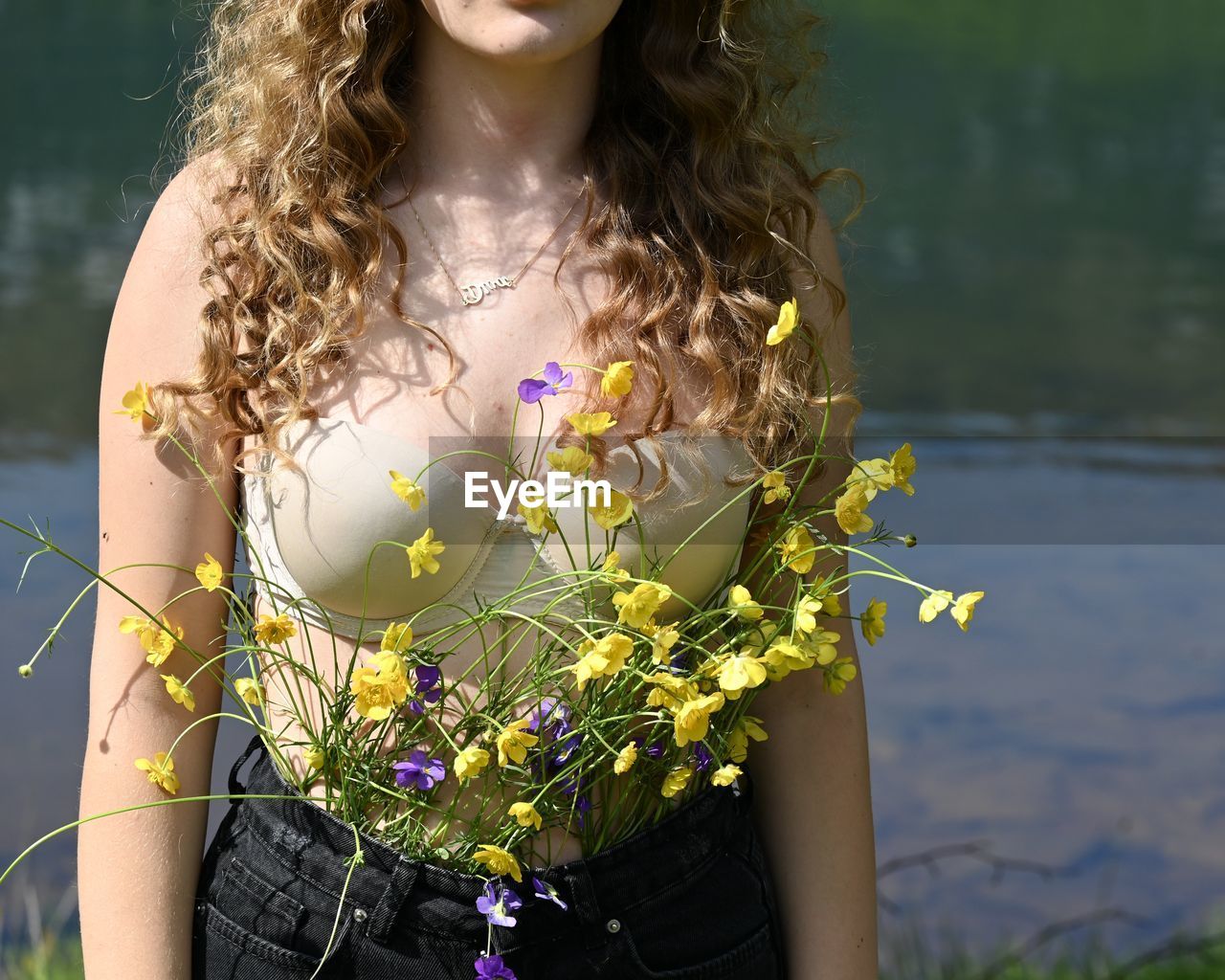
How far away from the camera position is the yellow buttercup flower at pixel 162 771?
1215 mm

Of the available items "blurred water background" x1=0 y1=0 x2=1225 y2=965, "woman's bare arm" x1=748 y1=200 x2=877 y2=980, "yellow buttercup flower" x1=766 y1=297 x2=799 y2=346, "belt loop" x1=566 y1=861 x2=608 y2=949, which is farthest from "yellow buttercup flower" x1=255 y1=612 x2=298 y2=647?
"blurred water background" x1=0 y1=0 x2=1225 y2=965

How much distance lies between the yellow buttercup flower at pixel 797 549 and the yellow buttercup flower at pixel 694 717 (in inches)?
7.0

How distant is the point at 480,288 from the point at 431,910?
1.78ft

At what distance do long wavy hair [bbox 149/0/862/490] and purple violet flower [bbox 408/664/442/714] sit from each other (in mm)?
223

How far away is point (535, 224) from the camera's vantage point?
4.65 feet

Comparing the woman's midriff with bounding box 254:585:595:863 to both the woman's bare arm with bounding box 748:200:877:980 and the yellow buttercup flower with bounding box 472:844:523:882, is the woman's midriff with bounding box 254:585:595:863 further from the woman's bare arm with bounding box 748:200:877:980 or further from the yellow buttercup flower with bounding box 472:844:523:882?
the woman's bare arm with bounding box 748:200:877:980

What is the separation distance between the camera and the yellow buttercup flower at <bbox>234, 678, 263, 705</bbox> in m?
1.18

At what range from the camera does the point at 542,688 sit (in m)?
1.19

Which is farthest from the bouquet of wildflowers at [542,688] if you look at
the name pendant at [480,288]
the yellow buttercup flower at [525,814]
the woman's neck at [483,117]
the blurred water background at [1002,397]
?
the blurred water background at [1002,397]

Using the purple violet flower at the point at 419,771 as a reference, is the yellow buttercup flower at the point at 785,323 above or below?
above

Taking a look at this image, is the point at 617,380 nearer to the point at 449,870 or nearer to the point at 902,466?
the point at 902,466

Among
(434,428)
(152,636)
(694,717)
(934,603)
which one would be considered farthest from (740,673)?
(152,636)

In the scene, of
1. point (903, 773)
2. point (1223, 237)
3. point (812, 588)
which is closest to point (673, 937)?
point (812, 588)

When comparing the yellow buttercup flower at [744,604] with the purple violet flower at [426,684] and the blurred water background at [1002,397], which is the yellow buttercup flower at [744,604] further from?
the blurred water background at [1002,397]
